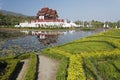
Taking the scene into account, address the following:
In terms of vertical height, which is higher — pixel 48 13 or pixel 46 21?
pixel 48 13

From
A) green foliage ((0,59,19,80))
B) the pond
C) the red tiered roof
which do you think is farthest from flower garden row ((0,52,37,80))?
the red tiered roof

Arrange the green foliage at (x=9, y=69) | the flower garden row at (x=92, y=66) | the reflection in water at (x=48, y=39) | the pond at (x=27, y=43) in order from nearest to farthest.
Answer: the flower garden row at (x=92, y=66) → the green foliage at (x=9, y=69) → the pond at (x=27, y=43) → the reflection in water at (x=48, y=39)

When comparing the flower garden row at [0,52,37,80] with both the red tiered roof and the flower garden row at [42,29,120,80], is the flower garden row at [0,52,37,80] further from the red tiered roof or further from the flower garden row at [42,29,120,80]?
the red tiered roof

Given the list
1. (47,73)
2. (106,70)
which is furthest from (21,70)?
(106,70)

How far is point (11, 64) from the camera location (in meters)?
18.8

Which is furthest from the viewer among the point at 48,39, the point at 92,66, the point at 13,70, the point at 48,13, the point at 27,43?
the point at 48,13

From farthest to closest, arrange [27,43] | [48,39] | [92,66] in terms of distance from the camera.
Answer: [48,39], [27,43], [92,66]

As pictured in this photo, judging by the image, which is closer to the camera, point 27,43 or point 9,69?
point 9,69

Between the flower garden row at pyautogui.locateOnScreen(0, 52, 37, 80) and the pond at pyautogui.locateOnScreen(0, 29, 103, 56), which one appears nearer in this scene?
the flower garden row at pyautogui.locateOnScreen(0, 52, 37, 80)

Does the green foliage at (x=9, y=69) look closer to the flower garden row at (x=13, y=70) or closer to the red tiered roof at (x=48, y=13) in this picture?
the flower garden row at (x=13, y=70)

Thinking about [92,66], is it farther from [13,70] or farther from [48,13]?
[48,13]

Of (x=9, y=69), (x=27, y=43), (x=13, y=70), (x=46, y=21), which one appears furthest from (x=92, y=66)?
(x=46, y=21)

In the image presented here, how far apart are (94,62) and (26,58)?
270 inches

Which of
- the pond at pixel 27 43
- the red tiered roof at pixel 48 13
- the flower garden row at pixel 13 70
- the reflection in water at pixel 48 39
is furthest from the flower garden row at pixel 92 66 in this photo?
the red tiered roof at pixel 48 13
